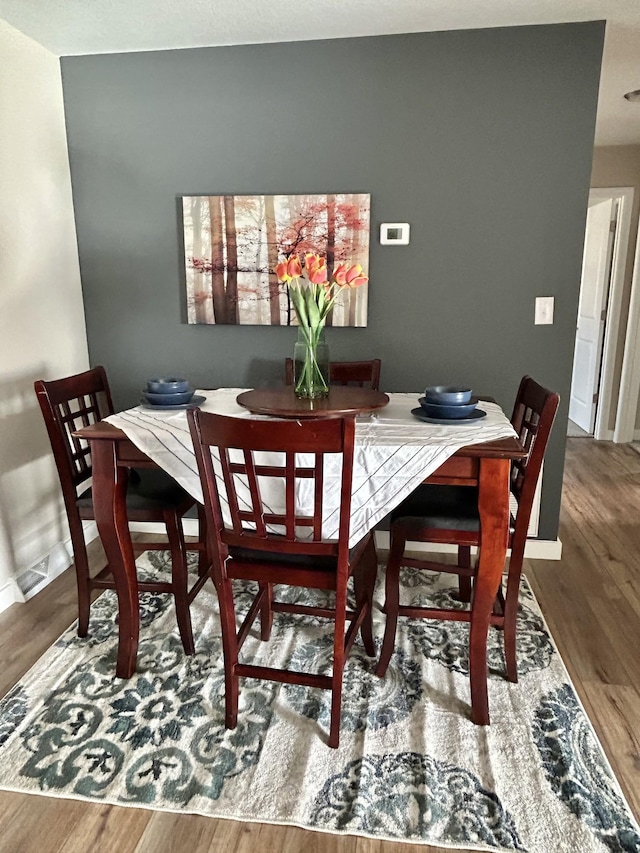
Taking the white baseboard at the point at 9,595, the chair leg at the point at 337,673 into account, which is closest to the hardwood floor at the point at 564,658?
the white baseboard at the point at 9,595

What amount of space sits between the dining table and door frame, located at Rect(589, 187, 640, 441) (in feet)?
10.7

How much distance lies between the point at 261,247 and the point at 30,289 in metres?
1.06

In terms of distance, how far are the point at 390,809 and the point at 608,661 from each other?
1053mm

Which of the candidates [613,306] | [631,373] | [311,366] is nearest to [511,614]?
[311,366]

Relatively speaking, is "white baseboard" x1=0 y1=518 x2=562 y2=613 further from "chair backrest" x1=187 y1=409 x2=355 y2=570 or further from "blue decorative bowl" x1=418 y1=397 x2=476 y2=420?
"chair backrest" x1=187 y1=409 x2=355 y2=570

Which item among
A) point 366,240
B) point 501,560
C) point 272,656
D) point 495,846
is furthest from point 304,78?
point 495,846

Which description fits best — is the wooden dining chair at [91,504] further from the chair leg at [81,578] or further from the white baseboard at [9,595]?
the white baseboard at [9,595]

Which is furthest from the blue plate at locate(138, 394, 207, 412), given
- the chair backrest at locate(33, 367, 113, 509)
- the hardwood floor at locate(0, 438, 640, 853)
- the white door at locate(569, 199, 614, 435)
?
the white door at locate(569, 199, 614, 435)

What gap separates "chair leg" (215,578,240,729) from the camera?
1724mm

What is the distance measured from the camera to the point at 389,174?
2658 millimetres

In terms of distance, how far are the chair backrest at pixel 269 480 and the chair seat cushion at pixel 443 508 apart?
38cm

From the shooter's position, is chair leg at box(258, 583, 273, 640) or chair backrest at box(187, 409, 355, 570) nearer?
chair backrest at box(187, 409, 355, 570)

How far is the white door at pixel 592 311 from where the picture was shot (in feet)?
15.8

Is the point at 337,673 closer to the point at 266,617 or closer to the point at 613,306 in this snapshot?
the point at 266,617
